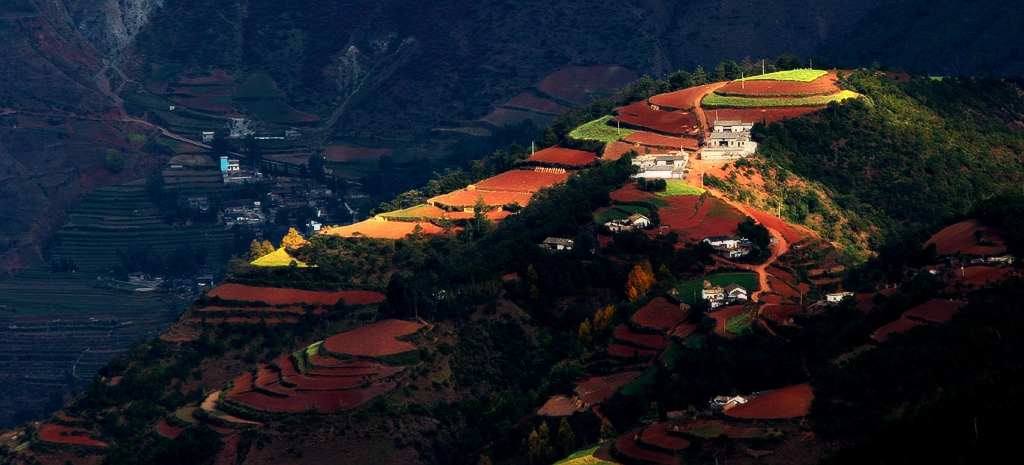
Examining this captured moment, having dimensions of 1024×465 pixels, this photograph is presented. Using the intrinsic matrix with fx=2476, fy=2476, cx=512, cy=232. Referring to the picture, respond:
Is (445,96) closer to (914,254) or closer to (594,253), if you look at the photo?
(594,253)

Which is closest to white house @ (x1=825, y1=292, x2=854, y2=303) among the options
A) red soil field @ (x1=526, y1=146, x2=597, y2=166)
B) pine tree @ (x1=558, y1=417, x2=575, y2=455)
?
pine tree @ (x1=558, y1=417, x2=575, y2=455)

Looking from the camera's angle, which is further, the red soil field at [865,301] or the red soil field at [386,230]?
the red soil field at [386,230]

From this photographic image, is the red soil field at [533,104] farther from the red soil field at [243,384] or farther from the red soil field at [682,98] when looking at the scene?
the red soil field at [243,384]

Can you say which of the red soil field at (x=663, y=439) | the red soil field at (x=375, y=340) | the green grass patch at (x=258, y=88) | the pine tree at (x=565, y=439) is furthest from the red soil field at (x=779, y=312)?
the green grass patch at (x=258, y=88)

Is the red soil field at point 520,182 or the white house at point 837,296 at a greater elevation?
the red soil field at point 520,182

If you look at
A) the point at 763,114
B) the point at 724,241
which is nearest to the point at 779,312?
the point at 724,241

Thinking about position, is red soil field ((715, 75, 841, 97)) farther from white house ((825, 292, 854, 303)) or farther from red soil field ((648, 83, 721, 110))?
white house ((825, 292, 854, 303))
